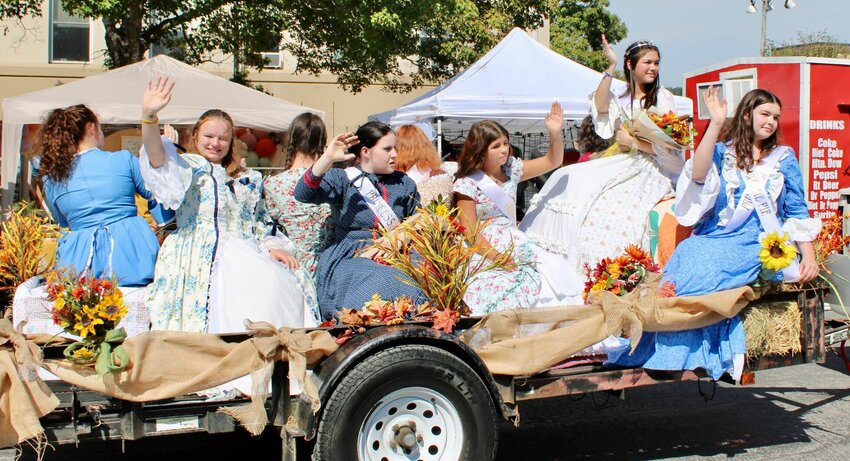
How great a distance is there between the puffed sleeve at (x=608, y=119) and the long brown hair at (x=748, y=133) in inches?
34.3

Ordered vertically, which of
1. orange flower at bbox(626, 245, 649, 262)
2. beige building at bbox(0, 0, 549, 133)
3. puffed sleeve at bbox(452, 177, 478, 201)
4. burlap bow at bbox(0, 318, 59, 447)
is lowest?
burlap bow at bbox(0, 318, 59, 447)

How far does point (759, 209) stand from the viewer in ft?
14.7

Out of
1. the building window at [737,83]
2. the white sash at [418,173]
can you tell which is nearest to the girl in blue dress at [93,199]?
the white sash at [418,173]

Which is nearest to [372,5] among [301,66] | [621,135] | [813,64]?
[301,66]

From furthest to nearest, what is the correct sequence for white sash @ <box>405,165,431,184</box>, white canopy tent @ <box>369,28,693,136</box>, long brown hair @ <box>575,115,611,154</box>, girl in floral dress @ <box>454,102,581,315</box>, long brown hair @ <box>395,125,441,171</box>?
white canopy tent @ <box>369,28,693,136</box> < long brown hair @ <box>575,115,611,154</box> < white sash @ <box>405,165,431,184</box> < long brown hair @ <box>395,125,441,171</box> < girl in floral dress @ <box>454,102,581,315</box>

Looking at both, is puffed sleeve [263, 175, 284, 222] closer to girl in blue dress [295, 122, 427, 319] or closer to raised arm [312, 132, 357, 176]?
girl in blue dress [295, 122, 427, 319]

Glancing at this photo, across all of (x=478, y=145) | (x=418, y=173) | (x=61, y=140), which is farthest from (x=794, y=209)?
(x=61, y=140)

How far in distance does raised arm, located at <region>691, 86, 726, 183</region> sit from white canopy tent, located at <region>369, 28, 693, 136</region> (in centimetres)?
539

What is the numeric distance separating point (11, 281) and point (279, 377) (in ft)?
5.22

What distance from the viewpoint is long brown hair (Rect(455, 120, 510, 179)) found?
4.99 meters

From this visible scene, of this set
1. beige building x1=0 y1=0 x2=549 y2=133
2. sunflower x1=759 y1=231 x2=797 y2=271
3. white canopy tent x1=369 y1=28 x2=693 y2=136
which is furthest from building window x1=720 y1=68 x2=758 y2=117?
beige building x1=0 y1=0 x2=549 y2=133

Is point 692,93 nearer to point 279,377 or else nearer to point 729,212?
point 729,212

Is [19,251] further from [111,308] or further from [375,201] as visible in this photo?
[375,201]

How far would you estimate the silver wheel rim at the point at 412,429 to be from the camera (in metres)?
3.62
